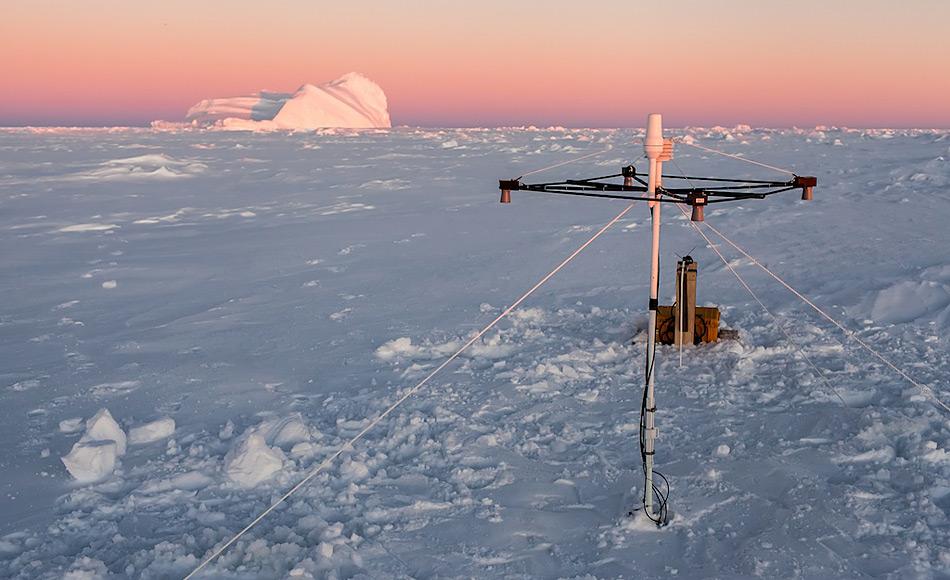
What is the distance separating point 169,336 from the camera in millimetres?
9180

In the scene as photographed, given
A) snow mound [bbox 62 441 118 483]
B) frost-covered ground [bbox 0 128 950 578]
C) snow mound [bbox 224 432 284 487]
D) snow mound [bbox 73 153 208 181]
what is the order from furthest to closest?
snow mound [bbox 73 153 208 181] < snow mound [bbox 62 441 118 483] < snow mound [bbox 224 432 284 487] < frost-covered ground [bbox 0 128 950 578]

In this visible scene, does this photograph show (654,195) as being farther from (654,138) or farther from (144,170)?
(144,170)

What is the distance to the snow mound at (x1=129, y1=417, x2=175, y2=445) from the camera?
19.6ft

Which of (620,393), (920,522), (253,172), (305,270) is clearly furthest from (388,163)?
(920,522)

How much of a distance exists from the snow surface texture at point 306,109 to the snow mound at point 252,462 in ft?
365

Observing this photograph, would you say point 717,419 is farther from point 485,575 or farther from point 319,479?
point 319,479

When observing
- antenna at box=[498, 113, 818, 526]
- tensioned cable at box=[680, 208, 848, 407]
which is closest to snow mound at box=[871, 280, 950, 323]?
tensioned cable at box=[680, 208, 848, 407]

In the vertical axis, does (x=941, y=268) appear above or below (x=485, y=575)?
above

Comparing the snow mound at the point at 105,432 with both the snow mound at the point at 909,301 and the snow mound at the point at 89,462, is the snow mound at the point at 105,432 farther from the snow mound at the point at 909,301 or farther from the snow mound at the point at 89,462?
the snow mound at the point at 909,301

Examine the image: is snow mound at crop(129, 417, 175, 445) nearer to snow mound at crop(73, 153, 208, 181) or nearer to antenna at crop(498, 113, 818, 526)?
antenna at crop(498, 113, 818, 526)

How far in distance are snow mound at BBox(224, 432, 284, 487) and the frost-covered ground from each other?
25 millimetres

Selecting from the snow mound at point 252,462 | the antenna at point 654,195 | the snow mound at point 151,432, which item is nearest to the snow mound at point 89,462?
the snow mound at point 151,432

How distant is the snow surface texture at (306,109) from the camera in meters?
113

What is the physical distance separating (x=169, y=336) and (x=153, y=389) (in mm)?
2078
